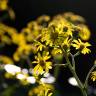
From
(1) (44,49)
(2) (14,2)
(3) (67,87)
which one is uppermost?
(2) (14,2)

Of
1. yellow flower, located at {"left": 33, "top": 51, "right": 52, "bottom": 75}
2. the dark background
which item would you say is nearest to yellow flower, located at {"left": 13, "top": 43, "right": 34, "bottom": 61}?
the dark background

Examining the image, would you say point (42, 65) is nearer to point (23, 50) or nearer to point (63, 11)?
point (23, 50)

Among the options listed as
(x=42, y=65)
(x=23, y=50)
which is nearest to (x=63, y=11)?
(x=23, y=50)

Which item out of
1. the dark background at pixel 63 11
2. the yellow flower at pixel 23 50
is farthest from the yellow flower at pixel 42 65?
the dark background at pixel 63 11

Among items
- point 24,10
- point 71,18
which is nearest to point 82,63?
point 24,10

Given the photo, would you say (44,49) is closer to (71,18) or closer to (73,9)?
(71,18)

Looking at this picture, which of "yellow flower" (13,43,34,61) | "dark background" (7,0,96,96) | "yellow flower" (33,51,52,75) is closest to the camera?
"yellow flower" (33,51,52,75)

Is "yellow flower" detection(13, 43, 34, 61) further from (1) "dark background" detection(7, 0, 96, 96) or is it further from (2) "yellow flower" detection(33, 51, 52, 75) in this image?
(2) "yellow flower" detection(33, 51, 52, 75)

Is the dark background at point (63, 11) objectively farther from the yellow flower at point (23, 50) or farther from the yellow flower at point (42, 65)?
the yellow flower at point (42, 65)
